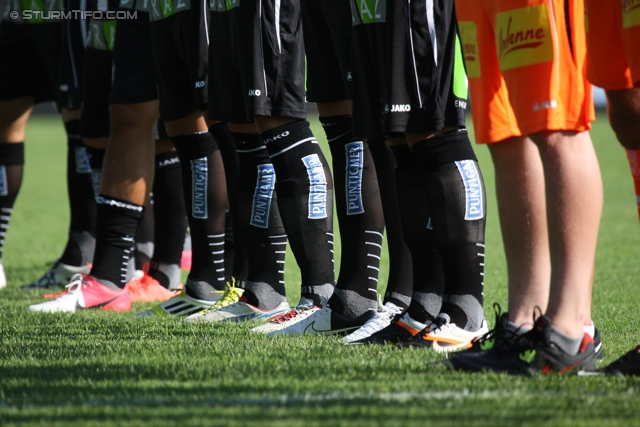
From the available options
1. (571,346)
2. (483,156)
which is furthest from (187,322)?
(483,156)

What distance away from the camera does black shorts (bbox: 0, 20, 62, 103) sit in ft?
17.4

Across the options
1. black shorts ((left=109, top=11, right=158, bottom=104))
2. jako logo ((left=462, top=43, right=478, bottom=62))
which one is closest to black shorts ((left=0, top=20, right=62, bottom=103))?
black shorts ((left=109, top=11, right=158, bottom=104))

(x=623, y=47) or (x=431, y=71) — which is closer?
(x=623, y=47)

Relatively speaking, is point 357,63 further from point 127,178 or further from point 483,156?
point 483,156

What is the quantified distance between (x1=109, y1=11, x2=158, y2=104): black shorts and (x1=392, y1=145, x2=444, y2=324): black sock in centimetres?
176

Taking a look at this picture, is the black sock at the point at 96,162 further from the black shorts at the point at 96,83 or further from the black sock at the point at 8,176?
the black sock at the point at 8,176

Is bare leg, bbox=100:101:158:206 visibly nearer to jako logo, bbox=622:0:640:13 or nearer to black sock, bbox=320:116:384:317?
black sock, bbox=320:116:384:317

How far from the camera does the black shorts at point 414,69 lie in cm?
281

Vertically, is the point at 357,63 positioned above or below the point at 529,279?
above

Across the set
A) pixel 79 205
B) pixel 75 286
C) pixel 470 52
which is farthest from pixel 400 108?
pixel 79 205

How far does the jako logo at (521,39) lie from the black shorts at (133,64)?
93.5 inches

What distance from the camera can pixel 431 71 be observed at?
2.86 meters

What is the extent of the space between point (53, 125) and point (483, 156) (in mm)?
16497

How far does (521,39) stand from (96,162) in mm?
3194
